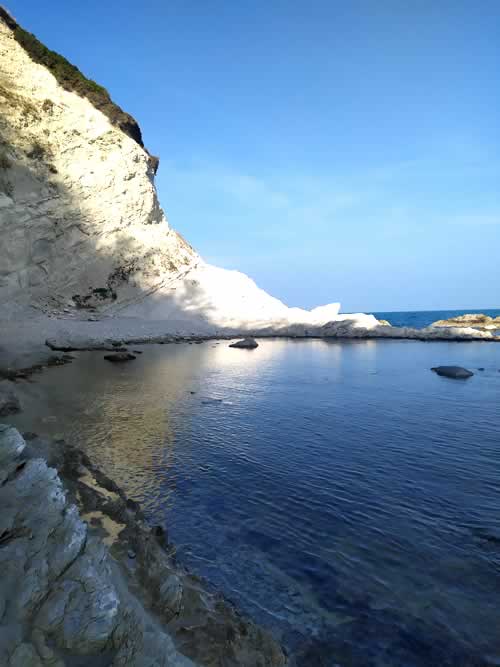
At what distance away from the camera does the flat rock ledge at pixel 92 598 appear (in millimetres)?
3291

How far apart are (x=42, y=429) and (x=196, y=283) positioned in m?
45.2

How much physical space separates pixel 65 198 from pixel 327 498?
46855 mm

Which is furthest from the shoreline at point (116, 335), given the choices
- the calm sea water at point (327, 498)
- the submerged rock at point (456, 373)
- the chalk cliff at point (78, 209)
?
the submerged rock at point (456, 373)

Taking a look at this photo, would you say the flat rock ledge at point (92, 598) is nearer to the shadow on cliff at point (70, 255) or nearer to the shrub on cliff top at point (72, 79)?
the shadow on cliff at point (70, 255)

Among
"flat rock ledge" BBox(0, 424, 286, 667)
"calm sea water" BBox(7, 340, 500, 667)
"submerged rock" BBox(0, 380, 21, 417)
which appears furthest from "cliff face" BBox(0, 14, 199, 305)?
"flat rock ledge" BBox(0, 424, 286, 667)

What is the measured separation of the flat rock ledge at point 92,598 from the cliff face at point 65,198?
38.3 meters

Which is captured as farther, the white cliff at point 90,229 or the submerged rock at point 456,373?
the white cliff at point 90,229

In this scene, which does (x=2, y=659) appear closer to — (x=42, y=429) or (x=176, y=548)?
(x=176, y=548)

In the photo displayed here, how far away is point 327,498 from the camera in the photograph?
27.6 feet

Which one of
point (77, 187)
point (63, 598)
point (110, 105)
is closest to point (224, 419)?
point (63, 598)

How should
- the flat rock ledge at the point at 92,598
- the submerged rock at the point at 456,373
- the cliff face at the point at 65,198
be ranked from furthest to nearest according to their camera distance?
the cliff face at the point at 65,198
the submerged rock at the point at 456,373
the flat rock ledge at the point at 92,598

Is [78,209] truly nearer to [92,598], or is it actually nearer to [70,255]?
[70,255]

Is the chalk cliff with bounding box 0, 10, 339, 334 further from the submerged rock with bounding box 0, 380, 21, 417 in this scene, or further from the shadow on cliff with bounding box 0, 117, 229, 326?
the submerged rock with bounding box 0, 380, 21, 417

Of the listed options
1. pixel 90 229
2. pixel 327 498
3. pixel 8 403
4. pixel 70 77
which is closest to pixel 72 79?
pixel 70 77
